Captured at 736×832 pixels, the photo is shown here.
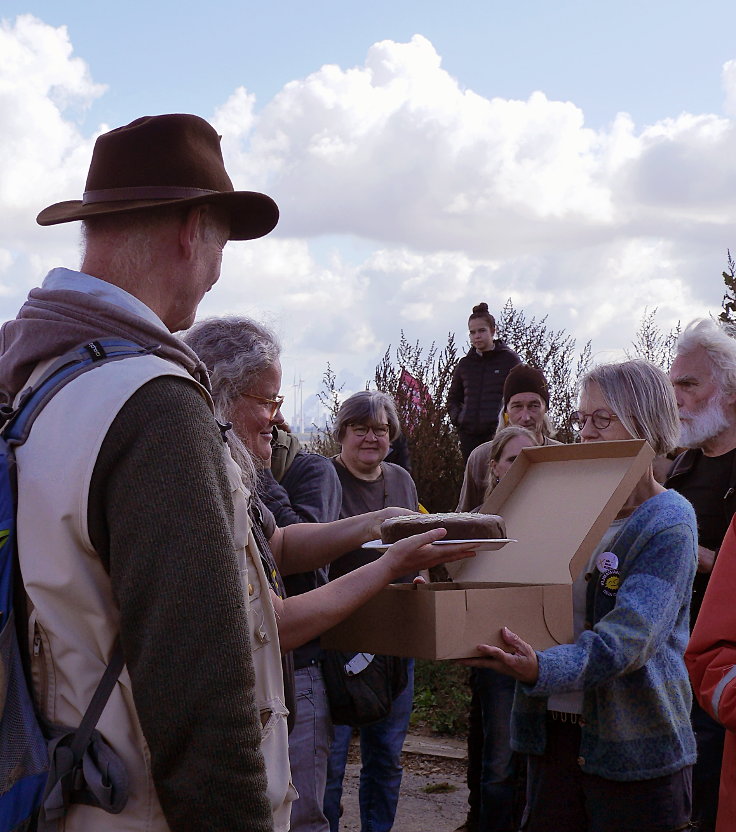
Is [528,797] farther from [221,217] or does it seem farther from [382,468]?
[382,468]

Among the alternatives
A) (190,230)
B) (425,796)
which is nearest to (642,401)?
(190,230)

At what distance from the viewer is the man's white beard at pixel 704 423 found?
4.32 meters

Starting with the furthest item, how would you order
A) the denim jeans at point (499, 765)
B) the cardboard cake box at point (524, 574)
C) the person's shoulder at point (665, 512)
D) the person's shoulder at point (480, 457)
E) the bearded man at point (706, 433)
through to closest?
the person's shoulder at point (480, 457) < the denim jeans at point (499, 765) < the bearded man at point (706, 433) < the person's shoulder at point (665, 512) < the cardboard cake box at point (524, 574)

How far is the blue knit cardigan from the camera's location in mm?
2775

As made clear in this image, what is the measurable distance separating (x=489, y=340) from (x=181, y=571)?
27.1 ft

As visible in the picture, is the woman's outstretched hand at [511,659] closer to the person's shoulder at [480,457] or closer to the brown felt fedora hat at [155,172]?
the brown felt fedora hat at [155,172]

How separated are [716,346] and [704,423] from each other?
380 mm

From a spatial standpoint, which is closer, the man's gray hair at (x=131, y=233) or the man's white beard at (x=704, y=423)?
the man's gray hair at (x=131, y=233)

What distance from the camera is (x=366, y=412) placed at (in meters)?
5.40

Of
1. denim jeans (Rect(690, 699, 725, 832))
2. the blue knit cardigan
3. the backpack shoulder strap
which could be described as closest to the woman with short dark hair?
denim jeans (Rect(690, 699, 725, 832))

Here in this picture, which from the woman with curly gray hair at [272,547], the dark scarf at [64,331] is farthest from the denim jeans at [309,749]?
the dark scarf at [64,331]

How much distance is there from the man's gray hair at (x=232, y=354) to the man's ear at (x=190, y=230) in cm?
90

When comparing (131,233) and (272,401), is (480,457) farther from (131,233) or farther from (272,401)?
(131,233)

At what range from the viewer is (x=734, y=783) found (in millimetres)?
2557
